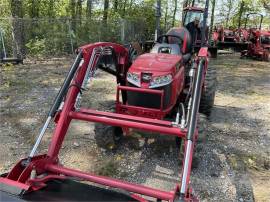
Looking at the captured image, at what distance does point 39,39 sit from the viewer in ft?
49.4

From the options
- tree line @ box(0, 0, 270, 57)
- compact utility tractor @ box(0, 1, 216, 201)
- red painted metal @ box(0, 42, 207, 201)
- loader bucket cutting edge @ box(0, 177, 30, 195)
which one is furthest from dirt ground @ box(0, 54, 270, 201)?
tree line @ box(0, 0, 270, 57)

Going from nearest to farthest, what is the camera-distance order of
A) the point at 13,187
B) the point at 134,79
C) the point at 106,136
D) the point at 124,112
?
the point at 13,187
the point at 134,79
the point at 124,112
the point at 106,136

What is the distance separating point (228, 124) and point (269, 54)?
11948 millimetres

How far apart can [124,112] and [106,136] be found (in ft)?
1.36

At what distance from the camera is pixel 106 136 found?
5.13 metres

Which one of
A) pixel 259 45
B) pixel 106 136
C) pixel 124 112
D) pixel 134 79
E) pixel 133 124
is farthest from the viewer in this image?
pixel 259 45

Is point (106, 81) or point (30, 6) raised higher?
point (30, 6)

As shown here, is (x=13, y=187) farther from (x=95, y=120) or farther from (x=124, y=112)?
(x=124, y=112)

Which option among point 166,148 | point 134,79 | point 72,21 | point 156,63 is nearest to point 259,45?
point 72,21

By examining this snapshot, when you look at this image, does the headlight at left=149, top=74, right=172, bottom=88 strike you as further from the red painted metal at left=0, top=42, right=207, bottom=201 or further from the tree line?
the tree line

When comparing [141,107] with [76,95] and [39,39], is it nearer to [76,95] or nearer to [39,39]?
[76,95]

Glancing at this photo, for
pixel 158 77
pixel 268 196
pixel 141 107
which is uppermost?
pixel 158 77

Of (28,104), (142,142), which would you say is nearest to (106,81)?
(28,104)

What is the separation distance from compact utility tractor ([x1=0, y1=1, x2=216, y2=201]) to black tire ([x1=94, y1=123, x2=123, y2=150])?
0.01 metres
